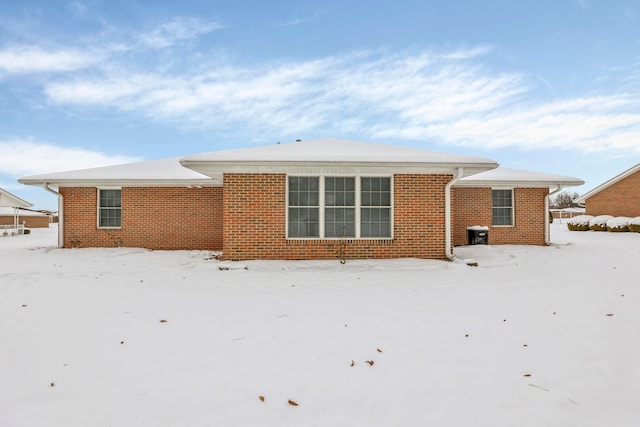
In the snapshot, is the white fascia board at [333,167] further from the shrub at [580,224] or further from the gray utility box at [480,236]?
the shrub at [580,224]

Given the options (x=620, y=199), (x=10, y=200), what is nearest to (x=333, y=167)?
(x=620, y=199)

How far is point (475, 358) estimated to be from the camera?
345 cm

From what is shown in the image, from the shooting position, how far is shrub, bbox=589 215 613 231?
74.5 feet

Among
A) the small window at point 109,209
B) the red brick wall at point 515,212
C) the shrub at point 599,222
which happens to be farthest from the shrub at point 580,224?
the small window at point 109,209

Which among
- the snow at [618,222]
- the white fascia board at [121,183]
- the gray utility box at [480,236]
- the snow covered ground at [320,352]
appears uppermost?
the white fascia board at [121,183]

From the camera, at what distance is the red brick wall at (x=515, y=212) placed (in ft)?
44.0

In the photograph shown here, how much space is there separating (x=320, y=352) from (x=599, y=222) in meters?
27.2

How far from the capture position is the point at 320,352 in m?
3.60

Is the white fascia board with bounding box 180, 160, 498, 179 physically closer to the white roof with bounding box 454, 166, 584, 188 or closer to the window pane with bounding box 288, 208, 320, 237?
the window pane with bounding box 288, 208, 320, 237

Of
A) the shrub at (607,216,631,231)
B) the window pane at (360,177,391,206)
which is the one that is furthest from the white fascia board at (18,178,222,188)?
the shrub at (607,216,631,231)

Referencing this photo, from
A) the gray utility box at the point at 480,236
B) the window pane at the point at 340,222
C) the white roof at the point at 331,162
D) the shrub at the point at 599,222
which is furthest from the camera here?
the shrub at the point at 599,222

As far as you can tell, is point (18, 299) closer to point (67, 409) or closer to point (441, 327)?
point (67, 409)

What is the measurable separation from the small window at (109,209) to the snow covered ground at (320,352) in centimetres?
564

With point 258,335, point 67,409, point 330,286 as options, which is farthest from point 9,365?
point 330,286
